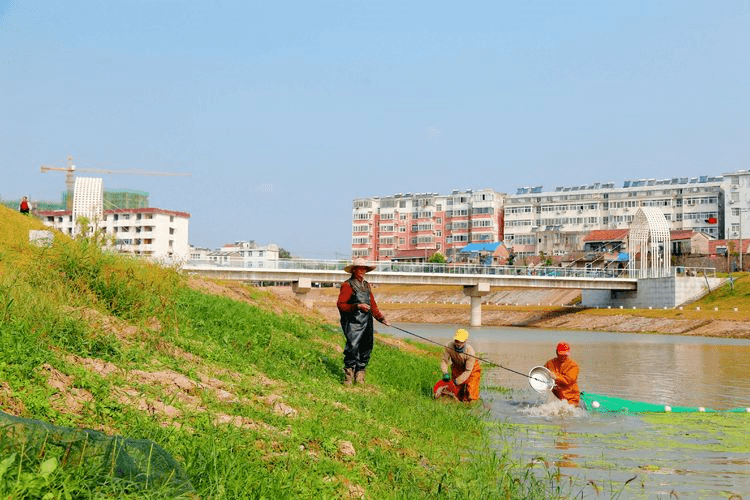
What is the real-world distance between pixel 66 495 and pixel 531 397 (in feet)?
43.2

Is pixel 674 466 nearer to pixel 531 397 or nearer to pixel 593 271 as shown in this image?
pixel 531 397

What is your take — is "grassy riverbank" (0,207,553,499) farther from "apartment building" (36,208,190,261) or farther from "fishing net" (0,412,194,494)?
"apartment building" (36,208,190,261)

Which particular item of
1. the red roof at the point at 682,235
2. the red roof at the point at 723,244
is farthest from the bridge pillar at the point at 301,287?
the red roof at the point at 723,244

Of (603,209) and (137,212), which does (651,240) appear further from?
(137,212)

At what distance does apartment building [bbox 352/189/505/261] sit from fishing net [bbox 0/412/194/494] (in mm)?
144643

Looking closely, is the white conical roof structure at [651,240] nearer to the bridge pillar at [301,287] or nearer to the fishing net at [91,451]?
the bridge pillar at [301,287]

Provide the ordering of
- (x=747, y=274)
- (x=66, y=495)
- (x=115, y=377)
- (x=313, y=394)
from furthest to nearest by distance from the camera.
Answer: (x=747, y=274) → (x=313, y=394) → (x=115, y=377) → (x=66, y=495)

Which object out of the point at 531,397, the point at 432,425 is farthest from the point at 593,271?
the point at 432,425

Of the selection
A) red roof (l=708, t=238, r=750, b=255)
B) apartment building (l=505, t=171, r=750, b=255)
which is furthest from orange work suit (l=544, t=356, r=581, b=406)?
apartment building (l=505, t=171, r=750, b=255)

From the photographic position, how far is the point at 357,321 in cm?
1283

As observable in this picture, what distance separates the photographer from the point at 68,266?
12102 millimetres

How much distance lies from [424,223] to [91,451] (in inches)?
6105

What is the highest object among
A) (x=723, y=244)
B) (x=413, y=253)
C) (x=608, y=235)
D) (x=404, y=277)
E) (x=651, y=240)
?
(x=608, y=235)

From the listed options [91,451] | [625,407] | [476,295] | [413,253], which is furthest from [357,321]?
[413,253]
